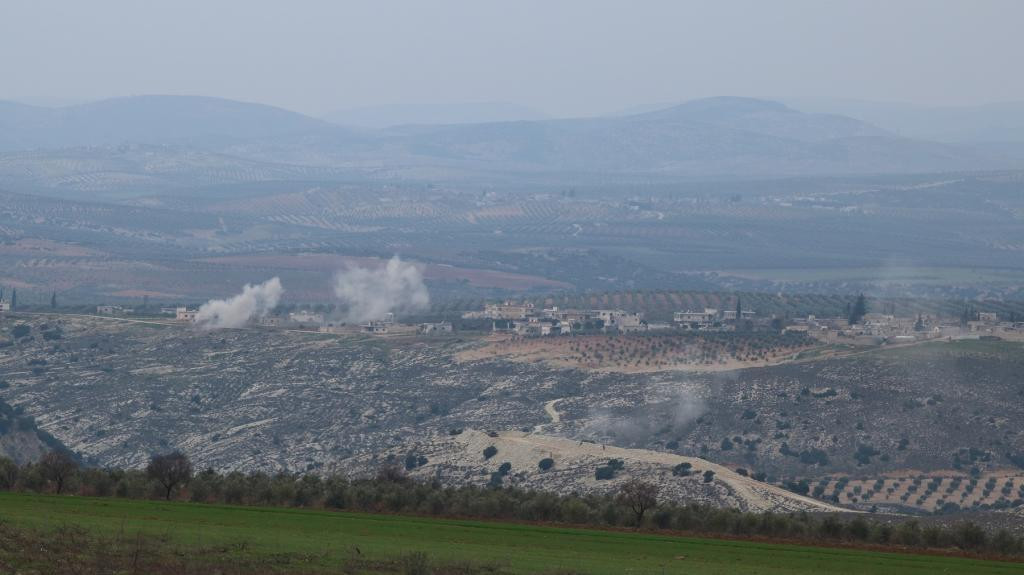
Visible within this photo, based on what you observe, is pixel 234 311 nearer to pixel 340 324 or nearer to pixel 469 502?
pixel 340 324

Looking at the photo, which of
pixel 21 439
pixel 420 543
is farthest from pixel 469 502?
pixel 21 439

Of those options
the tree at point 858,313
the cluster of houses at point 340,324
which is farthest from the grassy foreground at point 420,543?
the tree at point 858,313

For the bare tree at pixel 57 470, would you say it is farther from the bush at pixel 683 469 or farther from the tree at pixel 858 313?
the tree at pixel 858 313

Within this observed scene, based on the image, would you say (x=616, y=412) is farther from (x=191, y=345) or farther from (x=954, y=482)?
(x=191, y=345)

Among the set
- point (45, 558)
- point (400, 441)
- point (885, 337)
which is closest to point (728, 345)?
point (885, 337)

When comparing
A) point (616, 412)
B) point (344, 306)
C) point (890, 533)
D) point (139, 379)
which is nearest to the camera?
point (890, 533)
